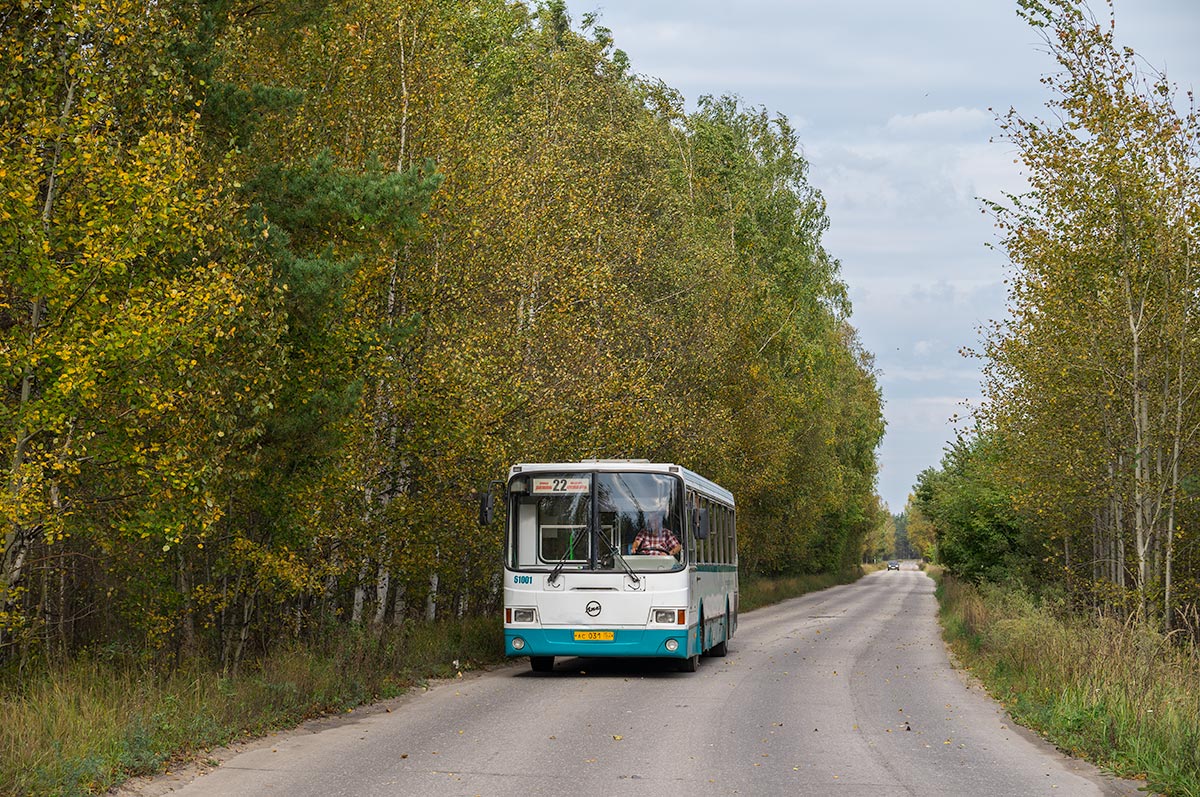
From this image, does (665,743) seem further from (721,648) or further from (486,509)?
(721,648)

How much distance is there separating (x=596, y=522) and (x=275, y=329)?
6.65 m

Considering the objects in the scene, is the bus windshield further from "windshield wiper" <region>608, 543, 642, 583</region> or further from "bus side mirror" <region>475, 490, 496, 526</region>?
"bus side mirror" <region>475, 490, 496, 526</region>

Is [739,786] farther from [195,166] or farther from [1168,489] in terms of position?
[1168,489]

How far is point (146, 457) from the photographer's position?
12195 millimetres

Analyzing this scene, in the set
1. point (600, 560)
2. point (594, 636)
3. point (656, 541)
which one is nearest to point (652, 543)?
point (656, 541)

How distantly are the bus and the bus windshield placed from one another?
15 millimetres

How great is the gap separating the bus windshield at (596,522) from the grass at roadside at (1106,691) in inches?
202

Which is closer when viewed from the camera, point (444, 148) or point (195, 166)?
point (195, 166)

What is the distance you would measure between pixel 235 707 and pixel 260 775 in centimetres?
241

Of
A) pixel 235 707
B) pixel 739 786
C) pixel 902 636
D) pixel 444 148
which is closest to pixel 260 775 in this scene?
pixel 235 707

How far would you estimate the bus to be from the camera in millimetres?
17984

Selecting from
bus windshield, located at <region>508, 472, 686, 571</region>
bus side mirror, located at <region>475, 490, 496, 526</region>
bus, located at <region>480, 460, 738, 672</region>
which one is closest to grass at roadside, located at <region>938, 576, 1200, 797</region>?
bus, located at <region>480, 460, 738, 672</region>

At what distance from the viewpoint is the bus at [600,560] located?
18.0 meters

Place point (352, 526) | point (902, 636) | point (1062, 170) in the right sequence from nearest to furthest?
point (352, 526) → point (1062, 170) → point (902, 636)
